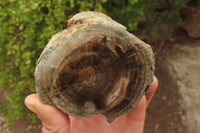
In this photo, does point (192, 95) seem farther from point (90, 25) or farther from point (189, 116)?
point (90, 25)

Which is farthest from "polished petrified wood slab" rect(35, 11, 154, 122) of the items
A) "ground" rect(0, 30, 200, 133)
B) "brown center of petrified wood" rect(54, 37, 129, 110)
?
"ground" rect(0, 30, 200, 133)

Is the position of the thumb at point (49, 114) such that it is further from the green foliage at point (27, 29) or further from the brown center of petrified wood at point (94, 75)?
the green foliage at point (27, 29)

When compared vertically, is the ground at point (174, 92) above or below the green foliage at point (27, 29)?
below

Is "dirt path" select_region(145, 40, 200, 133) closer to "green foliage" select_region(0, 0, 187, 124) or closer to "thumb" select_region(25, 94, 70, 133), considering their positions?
"green foliage" select_region(0, 0, 187, 124)

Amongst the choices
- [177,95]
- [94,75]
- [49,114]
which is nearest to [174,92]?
[177,95]

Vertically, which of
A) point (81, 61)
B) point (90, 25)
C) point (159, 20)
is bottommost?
point (159, 20)

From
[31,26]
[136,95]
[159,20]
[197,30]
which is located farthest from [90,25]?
[197,30]

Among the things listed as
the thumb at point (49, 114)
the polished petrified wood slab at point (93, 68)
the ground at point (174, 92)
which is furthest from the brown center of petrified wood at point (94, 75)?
the ground at point (174, 92)

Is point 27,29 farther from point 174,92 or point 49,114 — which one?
point 174,92
